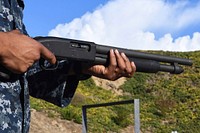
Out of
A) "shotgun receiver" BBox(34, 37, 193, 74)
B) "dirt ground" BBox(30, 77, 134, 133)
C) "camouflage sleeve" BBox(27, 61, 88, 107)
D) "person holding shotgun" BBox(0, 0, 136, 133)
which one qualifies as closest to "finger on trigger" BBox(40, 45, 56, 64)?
"person holding shotgun" BBox(0, 0, 136, 133)

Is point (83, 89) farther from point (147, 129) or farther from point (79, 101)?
point (147, 129)

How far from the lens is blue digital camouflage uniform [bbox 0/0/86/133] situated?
2418 millimetres

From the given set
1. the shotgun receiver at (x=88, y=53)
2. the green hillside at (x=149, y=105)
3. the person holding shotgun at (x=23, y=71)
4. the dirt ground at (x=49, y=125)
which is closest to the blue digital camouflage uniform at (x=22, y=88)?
the person holding shotgun at (x=23, y=71)

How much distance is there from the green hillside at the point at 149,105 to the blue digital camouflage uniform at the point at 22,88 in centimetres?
1735

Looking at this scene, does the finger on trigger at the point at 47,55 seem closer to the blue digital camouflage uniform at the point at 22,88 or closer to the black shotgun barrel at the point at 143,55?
the blue digital camouflage uniform at the point at 22,88

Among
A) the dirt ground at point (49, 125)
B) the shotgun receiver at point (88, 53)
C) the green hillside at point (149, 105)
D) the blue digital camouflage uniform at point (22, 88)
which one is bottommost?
the blue digital camouflage uniform at point (22, 88)

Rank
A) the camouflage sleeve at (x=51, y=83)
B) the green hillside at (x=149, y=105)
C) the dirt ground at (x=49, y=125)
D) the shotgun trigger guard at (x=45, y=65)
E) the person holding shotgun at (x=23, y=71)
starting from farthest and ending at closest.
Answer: the green hillside at (x=149, y=105) → the dirt ground at (x=49, y=125) → the camouflage sleeve at (x=51, y=83) → the shotgun trigger guard at (x=45, y=65) → the person holding shotgun at (x=23, y=71)

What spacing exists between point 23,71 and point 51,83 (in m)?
0.61

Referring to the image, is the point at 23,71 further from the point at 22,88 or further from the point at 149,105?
the point at 149,105

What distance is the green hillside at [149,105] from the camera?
71.8 feet

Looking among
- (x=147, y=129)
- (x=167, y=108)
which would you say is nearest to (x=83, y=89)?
(x=167, y=108)

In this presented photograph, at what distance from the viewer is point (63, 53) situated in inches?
113

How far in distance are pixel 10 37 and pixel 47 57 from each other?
0.94 ft

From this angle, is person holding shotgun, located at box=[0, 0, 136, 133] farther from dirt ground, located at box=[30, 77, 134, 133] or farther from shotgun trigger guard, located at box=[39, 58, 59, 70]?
dirt ground, located at box=[30, 77, 134, 133]
